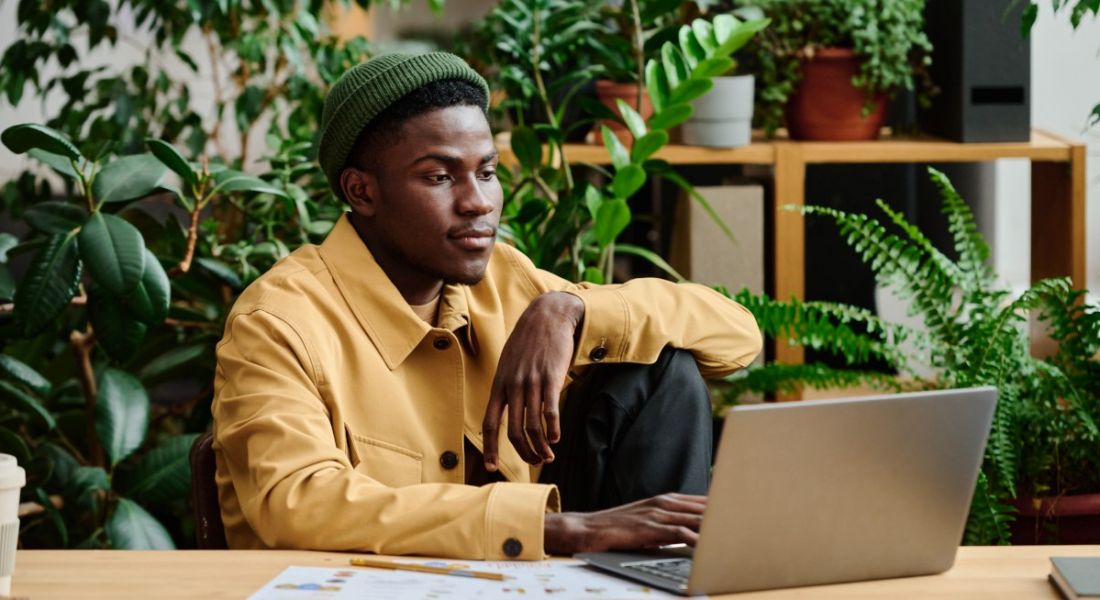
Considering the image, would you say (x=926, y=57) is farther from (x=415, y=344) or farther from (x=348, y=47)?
(x=415, y=344)

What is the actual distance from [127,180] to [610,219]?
0.82 m

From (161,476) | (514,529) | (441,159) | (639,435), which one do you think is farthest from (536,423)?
(161,476)

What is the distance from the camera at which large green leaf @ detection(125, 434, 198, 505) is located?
2.41 meters

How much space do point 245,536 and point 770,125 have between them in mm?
1865

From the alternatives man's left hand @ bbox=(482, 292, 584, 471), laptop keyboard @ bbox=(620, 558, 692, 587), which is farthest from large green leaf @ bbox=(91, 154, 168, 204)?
laptop keyboard @ bbox=(620, 558, 692, 587)

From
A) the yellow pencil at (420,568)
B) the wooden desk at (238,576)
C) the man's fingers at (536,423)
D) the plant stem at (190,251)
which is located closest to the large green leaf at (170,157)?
the plant stem at (190,251)

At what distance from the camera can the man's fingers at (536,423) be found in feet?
5.26

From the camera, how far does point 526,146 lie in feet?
8.74

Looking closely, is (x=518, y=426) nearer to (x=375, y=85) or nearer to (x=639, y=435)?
(x=639, y=435)

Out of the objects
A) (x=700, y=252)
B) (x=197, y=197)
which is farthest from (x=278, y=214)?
(x=700, y=252)

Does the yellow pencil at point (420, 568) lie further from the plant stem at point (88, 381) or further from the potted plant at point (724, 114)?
the potted plant at point (724, 114)

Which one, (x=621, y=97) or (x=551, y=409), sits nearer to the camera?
(x=551, y=409)

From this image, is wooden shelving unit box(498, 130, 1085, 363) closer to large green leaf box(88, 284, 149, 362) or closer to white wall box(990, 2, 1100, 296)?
white wall box(990, 2, 1100, 296)

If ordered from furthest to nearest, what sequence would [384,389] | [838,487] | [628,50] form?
1. [628,50]
2. [384,389]
3. [838,487]
